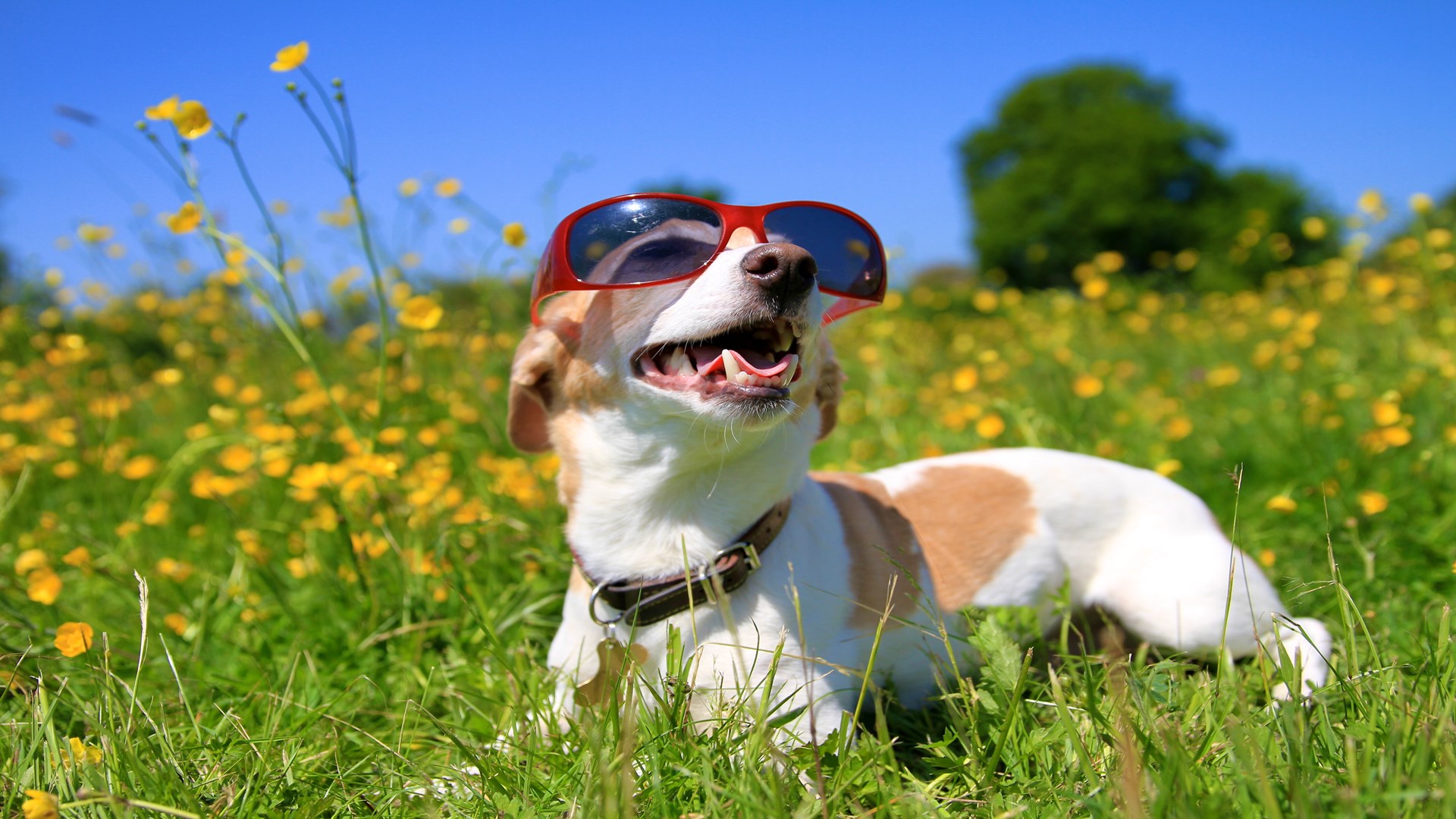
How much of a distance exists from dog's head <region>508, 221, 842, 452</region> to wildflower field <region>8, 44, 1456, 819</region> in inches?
23.6

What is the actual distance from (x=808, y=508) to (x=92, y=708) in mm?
1659

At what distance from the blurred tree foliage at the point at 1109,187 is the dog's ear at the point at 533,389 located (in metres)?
31.0

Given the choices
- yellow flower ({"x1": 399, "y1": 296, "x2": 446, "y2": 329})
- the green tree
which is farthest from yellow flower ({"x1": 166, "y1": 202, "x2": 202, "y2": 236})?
the green tree

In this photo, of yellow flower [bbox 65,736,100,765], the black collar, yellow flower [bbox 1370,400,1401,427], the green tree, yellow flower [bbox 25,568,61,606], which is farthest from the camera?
the green tree

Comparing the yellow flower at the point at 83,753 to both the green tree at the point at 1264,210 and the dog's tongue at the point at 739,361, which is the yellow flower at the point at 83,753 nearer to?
the dog's tongue at the point at 739,361

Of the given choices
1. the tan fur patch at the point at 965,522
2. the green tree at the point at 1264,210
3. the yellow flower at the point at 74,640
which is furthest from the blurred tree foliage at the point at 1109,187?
the yellow flower at the point at 74,640

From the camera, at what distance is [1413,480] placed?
121 inches

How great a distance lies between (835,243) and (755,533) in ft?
2.36

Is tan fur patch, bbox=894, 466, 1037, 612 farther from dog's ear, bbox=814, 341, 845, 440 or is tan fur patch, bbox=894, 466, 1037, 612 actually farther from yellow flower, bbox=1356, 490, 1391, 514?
yellow flower, bbox=1356, 490, 1391, 514

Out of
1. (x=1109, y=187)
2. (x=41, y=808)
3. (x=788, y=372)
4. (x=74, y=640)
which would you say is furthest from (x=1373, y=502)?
(x=1109, y=187)

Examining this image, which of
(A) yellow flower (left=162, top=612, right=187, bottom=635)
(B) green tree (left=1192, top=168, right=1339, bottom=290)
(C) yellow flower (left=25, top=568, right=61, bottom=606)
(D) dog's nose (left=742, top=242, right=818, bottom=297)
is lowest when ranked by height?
(B) green tree (left=1192, top=168, right=1339, bottom=290)

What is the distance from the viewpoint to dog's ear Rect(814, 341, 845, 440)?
2.25 m

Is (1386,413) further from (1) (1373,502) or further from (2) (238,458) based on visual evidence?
(2) (238,458)

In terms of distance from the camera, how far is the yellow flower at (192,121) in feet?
7.54
